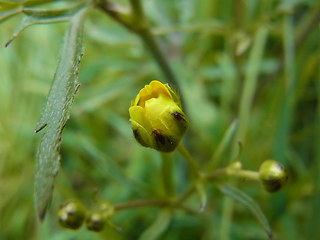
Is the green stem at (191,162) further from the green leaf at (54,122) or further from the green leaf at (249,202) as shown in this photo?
the green leaf at (54,122)

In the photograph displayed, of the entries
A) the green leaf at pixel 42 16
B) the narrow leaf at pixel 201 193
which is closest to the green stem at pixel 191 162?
the narrow leaf at pixel 201 193

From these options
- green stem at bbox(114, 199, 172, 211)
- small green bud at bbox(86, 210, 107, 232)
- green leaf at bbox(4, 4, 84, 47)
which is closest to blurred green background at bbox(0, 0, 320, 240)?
green stem at bbox(114, 199, 172, 211)

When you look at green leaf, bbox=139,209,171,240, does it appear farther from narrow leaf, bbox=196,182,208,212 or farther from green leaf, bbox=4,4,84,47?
green leaf, bbox=4,4,84,47

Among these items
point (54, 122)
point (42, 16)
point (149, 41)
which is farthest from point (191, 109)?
point (54, 122)

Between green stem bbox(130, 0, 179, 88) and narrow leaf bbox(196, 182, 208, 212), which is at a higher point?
green stem bbox(130, 0, 179, 88)

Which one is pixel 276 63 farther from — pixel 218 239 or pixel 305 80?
pixel 218 239

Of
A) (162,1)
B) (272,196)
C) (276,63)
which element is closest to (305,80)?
(276,63)
